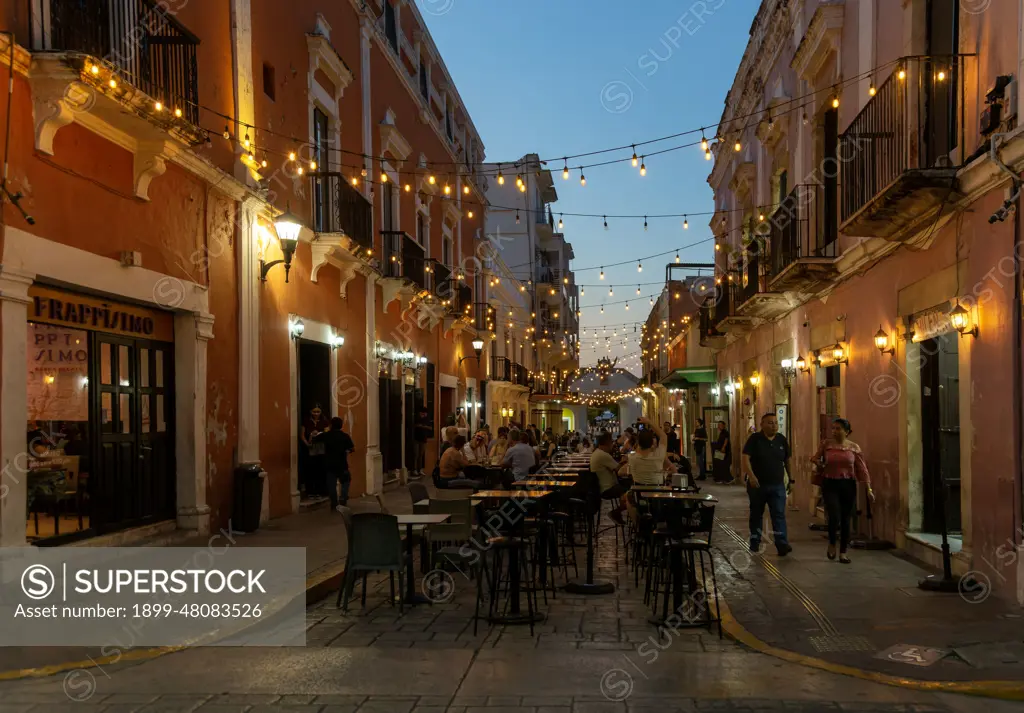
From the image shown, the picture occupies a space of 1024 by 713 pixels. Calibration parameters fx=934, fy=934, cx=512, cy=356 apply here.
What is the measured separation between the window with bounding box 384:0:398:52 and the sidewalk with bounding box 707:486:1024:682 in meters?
14.5

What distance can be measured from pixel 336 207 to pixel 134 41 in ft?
22.2

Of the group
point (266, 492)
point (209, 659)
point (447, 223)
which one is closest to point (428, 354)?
point (447, 223)

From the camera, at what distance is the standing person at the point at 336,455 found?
46.4ft

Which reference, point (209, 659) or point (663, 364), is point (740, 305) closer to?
point (209, 659)

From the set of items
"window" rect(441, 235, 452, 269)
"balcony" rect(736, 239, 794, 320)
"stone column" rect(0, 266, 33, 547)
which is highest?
"window" rect(441, 235, 452, 269)

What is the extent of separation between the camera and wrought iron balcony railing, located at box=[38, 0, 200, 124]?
7902mm

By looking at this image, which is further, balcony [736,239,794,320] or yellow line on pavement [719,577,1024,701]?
balcony [736,239,794,320]

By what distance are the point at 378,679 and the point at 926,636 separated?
12.9ft

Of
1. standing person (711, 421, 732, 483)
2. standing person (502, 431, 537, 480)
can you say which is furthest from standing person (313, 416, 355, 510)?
standing person (711, 421, 732, 483)

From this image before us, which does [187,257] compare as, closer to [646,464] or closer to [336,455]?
[336,455]

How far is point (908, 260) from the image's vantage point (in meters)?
10.6

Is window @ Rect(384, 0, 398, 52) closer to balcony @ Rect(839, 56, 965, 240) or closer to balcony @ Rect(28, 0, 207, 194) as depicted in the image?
balcony @ Rect(28, 0, 207, 194)

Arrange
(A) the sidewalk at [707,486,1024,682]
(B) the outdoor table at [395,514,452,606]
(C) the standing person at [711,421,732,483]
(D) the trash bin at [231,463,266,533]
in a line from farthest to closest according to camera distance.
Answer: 1. (C) the standing person at [711,421,732,483]
2. (D) the trash bin at [231,463,266,533]
3. (B) the outdoor table at [395,514,452,606]
4. (A) the sidewalk at [707,486,1024,682]

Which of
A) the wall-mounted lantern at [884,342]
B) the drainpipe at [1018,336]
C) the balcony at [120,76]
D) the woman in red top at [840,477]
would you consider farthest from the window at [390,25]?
the drainpipe at [1018,336]
